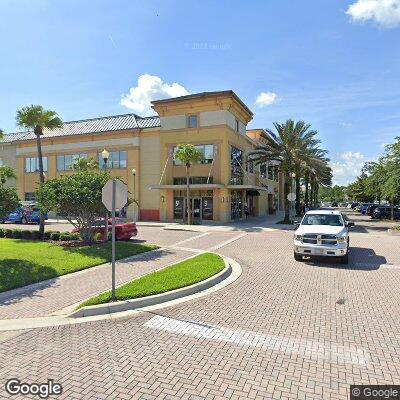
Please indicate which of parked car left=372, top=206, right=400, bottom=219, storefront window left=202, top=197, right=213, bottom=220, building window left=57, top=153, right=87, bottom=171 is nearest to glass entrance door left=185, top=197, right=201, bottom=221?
storefront window left=202, top=197, right=213, bottom=220

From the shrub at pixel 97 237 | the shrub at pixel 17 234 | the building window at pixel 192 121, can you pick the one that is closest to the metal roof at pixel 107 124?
the building window at pixel 192 121

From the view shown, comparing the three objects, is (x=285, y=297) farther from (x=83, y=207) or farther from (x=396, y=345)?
(x=83, y=207)

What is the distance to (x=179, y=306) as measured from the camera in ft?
24.6

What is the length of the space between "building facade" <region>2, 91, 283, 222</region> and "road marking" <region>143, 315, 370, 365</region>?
997 inches

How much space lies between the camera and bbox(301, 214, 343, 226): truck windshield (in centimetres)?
1325

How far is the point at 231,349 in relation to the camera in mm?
5312

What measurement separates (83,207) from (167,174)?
1900 centimetres

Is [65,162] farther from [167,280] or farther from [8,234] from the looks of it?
[167,280]

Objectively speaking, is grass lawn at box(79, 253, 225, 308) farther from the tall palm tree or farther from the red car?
the tall palm tree

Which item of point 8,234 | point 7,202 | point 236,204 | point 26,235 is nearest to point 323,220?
point 7,202

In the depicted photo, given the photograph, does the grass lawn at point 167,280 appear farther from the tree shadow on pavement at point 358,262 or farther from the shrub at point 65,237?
the shrub at point 65,237

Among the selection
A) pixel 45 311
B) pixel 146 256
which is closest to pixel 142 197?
pixel 146 256

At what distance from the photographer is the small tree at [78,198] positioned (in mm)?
15664

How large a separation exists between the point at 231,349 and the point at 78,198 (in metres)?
12.1
